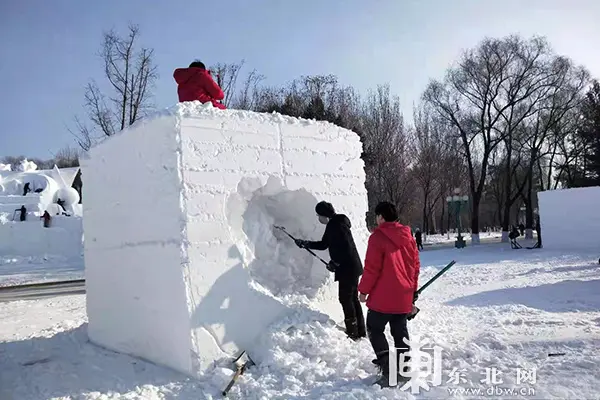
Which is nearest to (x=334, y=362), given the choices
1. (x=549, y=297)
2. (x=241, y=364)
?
(x=241, y=364)

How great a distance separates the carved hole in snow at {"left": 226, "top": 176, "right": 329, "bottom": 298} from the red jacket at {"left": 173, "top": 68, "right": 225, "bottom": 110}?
1323mm

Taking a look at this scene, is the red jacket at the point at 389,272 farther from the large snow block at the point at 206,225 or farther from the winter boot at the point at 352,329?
the large snow block at the point at 206,225

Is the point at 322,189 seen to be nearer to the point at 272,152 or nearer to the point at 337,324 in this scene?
the point at 272,152

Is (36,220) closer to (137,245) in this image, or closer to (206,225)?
(137,245)

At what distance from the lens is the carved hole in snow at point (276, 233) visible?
5520mm

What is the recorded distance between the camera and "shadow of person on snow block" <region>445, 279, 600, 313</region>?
25.9 ft

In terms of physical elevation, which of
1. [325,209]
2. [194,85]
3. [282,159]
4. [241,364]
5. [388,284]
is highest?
[194,85]

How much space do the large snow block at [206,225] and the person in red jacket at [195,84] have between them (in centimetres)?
77

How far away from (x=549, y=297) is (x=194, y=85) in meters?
7.35

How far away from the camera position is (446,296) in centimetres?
944

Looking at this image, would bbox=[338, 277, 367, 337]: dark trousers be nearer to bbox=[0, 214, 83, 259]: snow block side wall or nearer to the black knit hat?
the black knit hat

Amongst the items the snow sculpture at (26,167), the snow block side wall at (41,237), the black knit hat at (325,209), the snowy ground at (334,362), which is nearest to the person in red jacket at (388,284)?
the snowy ground at (334,362)

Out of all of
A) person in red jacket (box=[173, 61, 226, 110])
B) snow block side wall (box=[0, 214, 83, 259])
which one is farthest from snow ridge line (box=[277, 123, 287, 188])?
snow block side wall (box=[0, 214, 83, 259])

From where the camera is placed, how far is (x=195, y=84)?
6.09 metres
